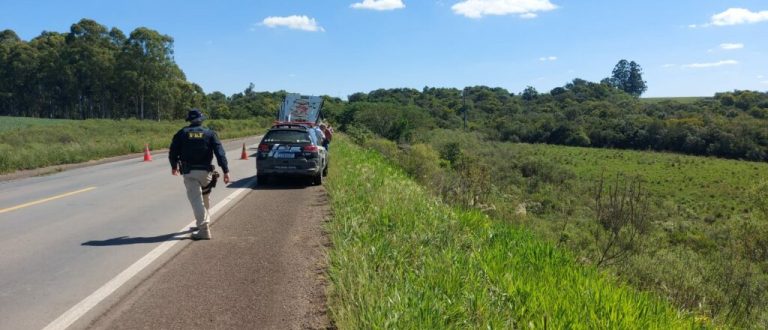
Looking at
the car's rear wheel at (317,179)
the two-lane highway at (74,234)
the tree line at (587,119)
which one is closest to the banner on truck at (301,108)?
the two-lane highway at (74,234)

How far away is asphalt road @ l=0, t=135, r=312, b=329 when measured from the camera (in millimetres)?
4844

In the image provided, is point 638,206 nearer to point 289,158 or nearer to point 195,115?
point 289,158

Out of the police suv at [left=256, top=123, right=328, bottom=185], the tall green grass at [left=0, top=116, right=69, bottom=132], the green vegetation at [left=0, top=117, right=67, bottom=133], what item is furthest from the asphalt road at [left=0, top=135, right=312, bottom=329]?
the tall green grass at [left=0, top=116, right=69, bottom=132]

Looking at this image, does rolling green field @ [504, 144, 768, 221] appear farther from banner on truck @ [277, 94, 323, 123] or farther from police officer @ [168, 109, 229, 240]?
police officer @ [168, 109, 229, 240]

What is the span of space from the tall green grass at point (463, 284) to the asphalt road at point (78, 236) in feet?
7.23

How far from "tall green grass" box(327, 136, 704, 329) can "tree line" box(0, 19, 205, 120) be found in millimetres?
73297

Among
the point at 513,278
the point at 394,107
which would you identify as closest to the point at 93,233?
the point at 513,278

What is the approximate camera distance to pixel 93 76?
7712cm

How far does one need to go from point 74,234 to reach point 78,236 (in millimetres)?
183

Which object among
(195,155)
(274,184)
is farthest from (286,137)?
(195,155)

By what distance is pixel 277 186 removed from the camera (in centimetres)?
1397

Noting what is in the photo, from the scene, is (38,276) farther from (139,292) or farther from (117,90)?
(117,90)

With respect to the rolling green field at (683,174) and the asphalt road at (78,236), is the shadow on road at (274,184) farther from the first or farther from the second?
the rolling green field at (683,174)

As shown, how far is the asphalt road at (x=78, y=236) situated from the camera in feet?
15.9
